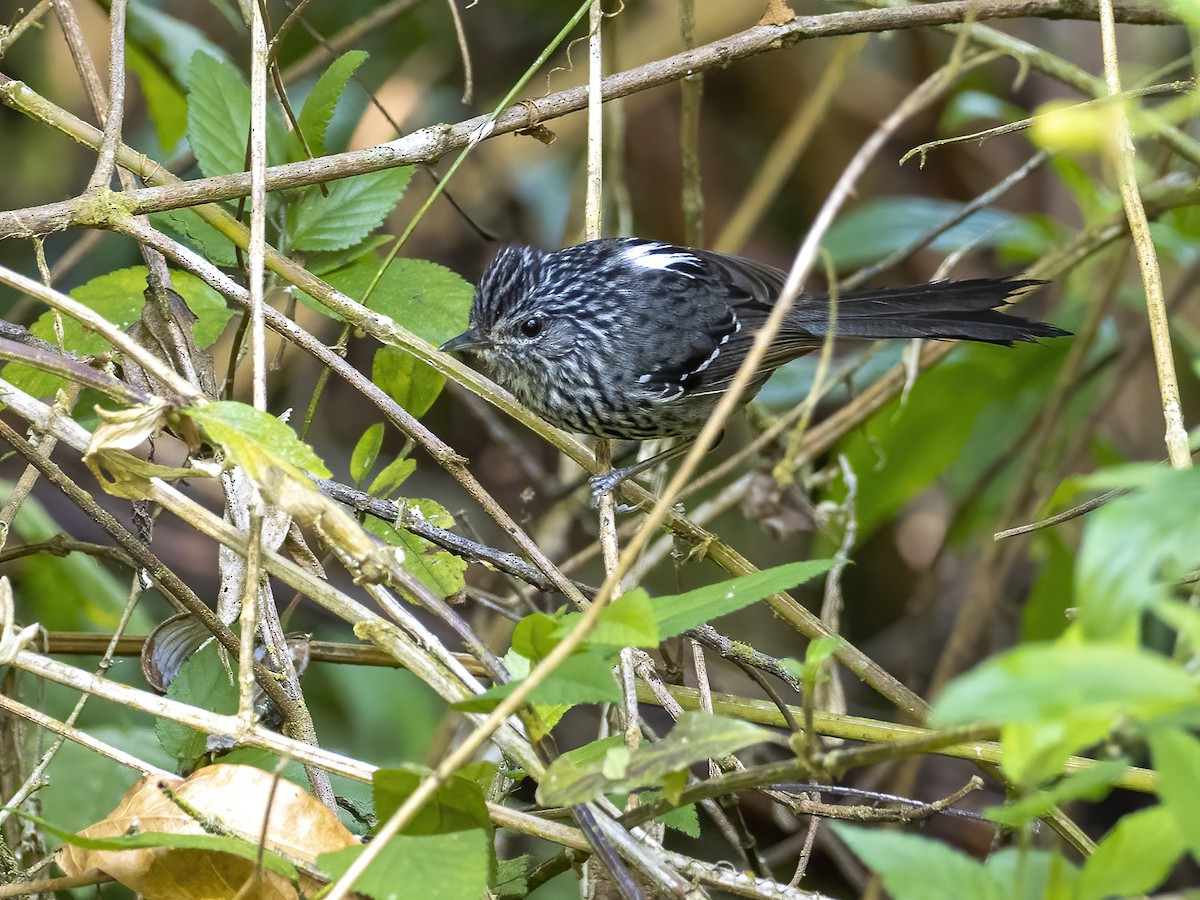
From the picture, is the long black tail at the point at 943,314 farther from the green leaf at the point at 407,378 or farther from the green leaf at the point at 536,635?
the green leaf at the point at 536,635

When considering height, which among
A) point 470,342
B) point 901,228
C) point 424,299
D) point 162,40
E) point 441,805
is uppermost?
point 162,40

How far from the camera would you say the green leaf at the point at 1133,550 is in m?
0.96

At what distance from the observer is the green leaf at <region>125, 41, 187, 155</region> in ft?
10.4

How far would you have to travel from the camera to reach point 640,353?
3.58 m

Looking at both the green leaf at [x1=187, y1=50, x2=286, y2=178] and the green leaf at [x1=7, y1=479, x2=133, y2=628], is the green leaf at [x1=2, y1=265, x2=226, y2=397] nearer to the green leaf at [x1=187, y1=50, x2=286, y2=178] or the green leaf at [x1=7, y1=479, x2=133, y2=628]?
the green leaf at [x1=187, y1=50, x2=286, y2=178]

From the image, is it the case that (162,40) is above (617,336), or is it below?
above

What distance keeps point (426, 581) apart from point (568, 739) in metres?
2.55

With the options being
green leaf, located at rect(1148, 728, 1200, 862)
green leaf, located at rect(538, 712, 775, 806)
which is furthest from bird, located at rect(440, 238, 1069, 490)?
green leaf, located at rect(1148, 728, 1200, 862)

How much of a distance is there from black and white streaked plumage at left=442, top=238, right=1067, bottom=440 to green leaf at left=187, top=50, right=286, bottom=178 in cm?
102

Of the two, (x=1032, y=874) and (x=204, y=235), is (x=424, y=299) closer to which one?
(x=204, y=235)

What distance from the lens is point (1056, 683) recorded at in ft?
2.82

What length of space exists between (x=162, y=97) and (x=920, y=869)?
2982 millimetres

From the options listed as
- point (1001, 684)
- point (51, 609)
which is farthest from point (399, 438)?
point (1001, 684)

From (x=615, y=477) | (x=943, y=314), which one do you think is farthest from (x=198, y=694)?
(x=943, y=314)
